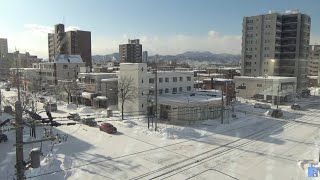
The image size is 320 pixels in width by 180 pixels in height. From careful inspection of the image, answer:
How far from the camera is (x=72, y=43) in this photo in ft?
425

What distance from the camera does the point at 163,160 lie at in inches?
1049

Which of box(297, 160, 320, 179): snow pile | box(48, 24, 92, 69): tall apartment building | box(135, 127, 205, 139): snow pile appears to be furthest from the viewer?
box(48, 24, 92, 69): tall apartment building

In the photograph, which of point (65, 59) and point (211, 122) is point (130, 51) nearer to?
point (65, 59)

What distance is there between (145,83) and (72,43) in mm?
89183

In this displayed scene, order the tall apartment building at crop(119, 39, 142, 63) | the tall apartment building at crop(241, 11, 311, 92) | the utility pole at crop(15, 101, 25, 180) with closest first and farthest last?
1. the utility pole at crop(15, 101, 25, 180)
2. the tall apartment building at crop(241, 11, 311, 92)
3. the tall apartment building at crop(119, 39, 142, 63)

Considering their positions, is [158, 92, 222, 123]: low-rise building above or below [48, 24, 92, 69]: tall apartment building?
below

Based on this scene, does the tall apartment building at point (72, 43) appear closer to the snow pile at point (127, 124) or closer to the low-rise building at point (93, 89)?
the low-rise building at point (93, 89)

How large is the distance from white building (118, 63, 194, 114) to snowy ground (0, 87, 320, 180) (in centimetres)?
594

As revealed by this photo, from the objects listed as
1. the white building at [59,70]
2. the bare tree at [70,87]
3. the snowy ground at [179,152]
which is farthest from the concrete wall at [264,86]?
the white building at [59,70]

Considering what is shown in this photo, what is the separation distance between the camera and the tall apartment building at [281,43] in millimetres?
87875

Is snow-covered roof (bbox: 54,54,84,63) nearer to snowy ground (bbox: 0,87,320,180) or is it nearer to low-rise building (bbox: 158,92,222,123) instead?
low-rise building (bbox: 158,92,222,123)

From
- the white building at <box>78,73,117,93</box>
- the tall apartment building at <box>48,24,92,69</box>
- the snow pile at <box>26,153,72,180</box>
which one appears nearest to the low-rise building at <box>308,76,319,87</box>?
the white building at <box>78,73,117,93</box>

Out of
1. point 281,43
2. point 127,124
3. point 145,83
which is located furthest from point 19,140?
point 281,43

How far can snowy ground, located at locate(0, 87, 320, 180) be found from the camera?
77.3 ft
